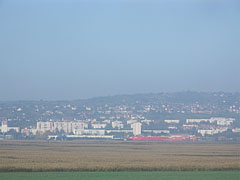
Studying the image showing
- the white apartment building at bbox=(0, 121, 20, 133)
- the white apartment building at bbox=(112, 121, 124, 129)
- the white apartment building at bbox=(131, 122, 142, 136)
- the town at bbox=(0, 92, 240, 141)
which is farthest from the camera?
the white apartment building at bbox=(112, 121, 124, 129)

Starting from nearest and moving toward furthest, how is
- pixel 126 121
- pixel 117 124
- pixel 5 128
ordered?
pixel 5 128 < pixel 117 124 < pixel 126 121

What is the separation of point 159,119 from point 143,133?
26.0 metres

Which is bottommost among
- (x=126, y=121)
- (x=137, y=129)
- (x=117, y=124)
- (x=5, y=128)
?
(x=137, y=129)

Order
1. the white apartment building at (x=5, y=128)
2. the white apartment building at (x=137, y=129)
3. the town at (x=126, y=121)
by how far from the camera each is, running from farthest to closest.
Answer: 1. the white apartment building at (x=137, y=129)
2. the white apartment building at (x=5, y=128)
3. the town at (x=126, y=121)

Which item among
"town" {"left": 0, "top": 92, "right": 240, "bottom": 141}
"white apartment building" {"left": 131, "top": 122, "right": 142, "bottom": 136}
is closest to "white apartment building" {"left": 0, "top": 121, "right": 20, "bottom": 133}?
"town" {"left": 0, "top": 92, "right": 240, "bottom": 141}

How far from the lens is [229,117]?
16600cm

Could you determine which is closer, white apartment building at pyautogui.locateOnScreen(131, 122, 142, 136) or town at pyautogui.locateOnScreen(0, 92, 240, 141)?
town at pyautogui.locateOnScreen(0, 92, 240, 141)

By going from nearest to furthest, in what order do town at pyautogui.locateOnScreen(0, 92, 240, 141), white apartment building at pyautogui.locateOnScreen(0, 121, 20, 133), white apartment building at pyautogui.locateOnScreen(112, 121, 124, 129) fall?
town at pyautogui.locateOnScreen(0, 92, 240, 141) < white apartment building at pyautogui.locateOnScreen(0, 121, 20, 133) < white apartment building at pyautogui.locateOnScreen(112, 121, 124, 129)

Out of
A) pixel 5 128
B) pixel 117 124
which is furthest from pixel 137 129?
pixel 5 128

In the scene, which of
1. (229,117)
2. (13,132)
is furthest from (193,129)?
(13,132)

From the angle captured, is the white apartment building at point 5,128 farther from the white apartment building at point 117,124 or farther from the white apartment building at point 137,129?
the white apartment building at point 137,129

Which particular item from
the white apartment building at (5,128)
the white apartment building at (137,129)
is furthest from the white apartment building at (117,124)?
the white apartment building at (5,128)

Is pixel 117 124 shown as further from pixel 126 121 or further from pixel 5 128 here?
pixel 5 128

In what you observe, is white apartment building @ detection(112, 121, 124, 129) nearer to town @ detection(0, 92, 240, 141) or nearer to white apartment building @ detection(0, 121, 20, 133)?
town @ detection(0, 92, 240, 141)
